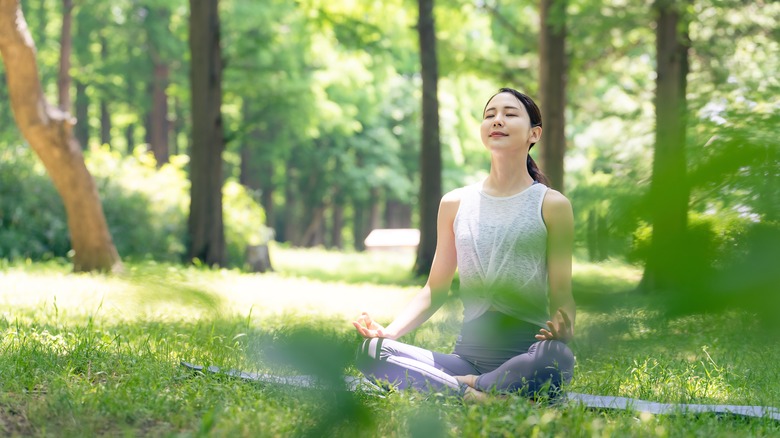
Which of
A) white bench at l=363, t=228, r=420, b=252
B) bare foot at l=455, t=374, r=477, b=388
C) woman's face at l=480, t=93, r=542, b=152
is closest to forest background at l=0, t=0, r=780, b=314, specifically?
woman's face at l=480, t=93, r=542, b=152

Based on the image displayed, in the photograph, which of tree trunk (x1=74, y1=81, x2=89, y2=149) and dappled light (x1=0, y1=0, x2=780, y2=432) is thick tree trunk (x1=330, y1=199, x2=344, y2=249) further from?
dappled light (x1=0, y1=0, x2=780, y2=432)

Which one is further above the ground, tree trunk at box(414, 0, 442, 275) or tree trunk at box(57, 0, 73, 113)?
tree trunk at box(57, 0, 73, 113)

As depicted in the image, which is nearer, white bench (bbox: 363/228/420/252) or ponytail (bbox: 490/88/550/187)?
ponytail (bbox: 490/88/550/187)

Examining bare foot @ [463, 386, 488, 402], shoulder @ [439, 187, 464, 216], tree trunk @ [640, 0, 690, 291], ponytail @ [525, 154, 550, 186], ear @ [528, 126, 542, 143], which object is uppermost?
ear @ [528, 126, 542, 143]

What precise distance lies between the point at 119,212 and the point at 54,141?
419 centimetres

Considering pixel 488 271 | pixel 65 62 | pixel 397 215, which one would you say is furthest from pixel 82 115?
pixel 488 271

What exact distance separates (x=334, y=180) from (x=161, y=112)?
986cm

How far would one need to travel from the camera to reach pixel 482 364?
14.0 feet

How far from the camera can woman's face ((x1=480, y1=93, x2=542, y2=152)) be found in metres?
3.98

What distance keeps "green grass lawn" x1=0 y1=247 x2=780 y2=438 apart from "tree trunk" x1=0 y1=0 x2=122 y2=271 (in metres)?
3.41

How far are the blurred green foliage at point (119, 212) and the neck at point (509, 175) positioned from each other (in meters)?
10.1

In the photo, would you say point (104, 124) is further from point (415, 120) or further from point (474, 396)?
point (474, 396)

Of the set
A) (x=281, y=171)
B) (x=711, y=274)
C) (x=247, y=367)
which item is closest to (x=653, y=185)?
(x=711, y=274)

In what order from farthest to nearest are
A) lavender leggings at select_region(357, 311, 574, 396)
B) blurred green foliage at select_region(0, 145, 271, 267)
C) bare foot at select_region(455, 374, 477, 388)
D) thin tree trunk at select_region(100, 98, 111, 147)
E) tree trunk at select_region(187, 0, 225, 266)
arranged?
thin tree trunk at select_region(100, 98, 111, 147)
tree trunk at select_region(187, 0, 225, 266)
blurred green foliage at select_region(0, 145, 271, 267)
bare foot at select_region(455, 374, 477, 388)
lavender leggings at select_region(357, 311, 574, 396)
